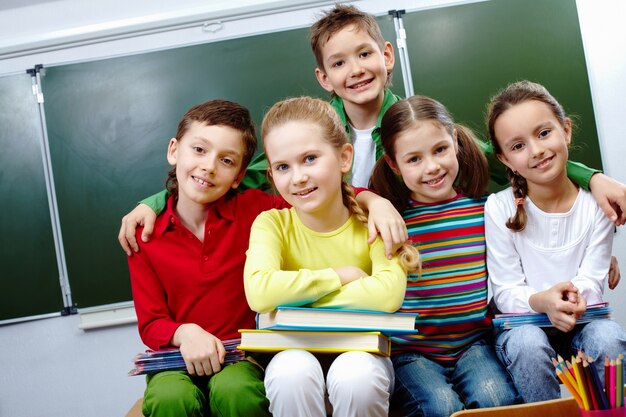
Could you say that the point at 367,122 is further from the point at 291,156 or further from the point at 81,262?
the point at 81,262

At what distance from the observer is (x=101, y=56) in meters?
3.06

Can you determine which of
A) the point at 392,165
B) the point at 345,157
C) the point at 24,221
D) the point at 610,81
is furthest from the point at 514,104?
the point at 24,221

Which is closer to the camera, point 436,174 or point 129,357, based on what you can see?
point 436,174

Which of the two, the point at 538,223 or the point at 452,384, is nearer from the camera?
the point at 452,384

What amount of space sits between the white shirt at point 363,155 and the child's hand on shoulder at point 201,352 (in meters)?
0.81

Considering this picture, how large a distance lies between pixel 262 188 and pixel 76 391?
187cm

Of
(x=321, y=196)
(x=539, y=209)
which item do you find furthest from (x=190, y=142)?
(x=539, y=209)

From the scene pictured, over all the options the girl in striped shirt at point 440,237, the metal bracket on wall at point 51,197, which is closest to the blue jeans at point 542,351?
the girl in striped shirt at point 440,237

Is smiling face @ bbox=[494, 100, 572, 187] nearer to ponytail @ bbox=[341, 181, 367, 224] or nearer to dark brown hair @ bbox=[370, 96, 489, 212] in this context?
dark brown hair @ bbox=[370, 96, 489, 212]

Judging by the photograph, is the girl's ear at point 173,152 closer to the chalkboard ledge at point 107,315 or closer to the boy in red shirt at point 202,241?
the boy in red shirt at point 202,241

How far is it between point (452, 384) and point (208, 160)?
82 cm

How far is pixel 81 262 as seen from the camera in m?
3.00

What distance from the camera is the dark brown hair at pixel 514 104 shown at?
1.55m

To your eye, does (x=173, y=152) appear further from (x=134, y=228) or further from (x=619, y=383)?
(x=619, y=383)
